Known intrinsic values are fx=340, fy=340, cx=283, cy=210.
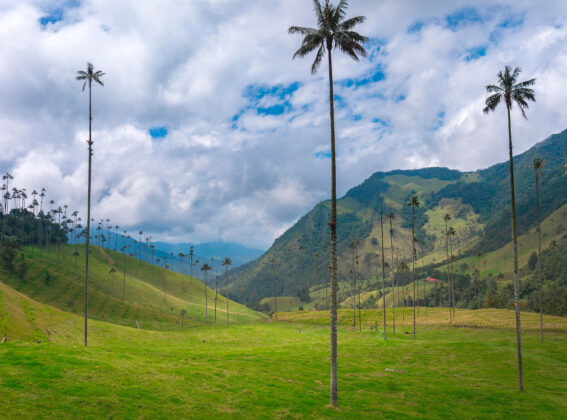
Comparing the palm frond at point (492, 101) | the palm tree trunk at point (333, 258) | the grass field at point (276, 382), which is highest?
the palm frond at point (492, 101)

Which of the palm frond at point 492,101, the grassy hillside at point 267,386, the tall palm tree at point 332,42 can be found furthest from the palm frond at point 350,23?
the grassy hillside at point 267,386

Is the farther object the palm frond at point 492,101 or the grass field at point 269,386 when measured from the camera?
the palm frond at point 492,101

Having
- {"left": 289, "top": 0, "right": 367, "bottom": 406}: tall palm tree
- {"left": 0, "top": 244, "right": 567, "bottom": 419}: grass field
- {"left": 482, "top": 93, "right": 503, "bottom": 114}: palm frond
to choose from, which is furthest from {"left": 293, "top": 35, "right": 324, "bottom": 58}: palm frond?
{"left": 0, "top": 244, "right": 567, "bottom": 419}: grass field

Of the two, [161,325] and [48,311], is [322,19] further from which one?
[161,325]

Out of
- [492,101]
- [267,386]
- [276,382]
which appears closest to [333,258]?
[267,386]

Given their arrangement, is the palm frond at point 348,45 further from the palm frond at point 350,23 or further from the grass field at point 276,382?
the grass field at point 276,382

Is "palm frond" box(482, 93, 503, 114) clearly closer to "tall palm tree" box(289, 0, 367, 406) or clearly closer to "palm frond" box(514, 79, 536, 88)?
"palm frond" box(514, 79, 536, 88)

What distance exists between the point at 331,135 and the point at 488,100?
73.5 feet

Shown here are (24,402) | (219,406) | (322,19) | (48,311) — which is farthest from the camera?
(48,311)

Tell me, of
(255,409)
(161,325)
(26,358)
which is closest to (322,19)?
(255,409)

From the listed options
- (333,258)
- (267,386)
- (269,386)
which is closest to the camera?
(333,258)

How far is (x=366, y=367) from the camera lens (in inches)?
1914

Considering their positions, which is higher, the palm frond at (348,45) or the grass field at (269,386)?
the palm frond at (348,45)

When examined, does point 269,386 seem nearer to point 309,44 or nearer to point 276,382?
point 276,382
